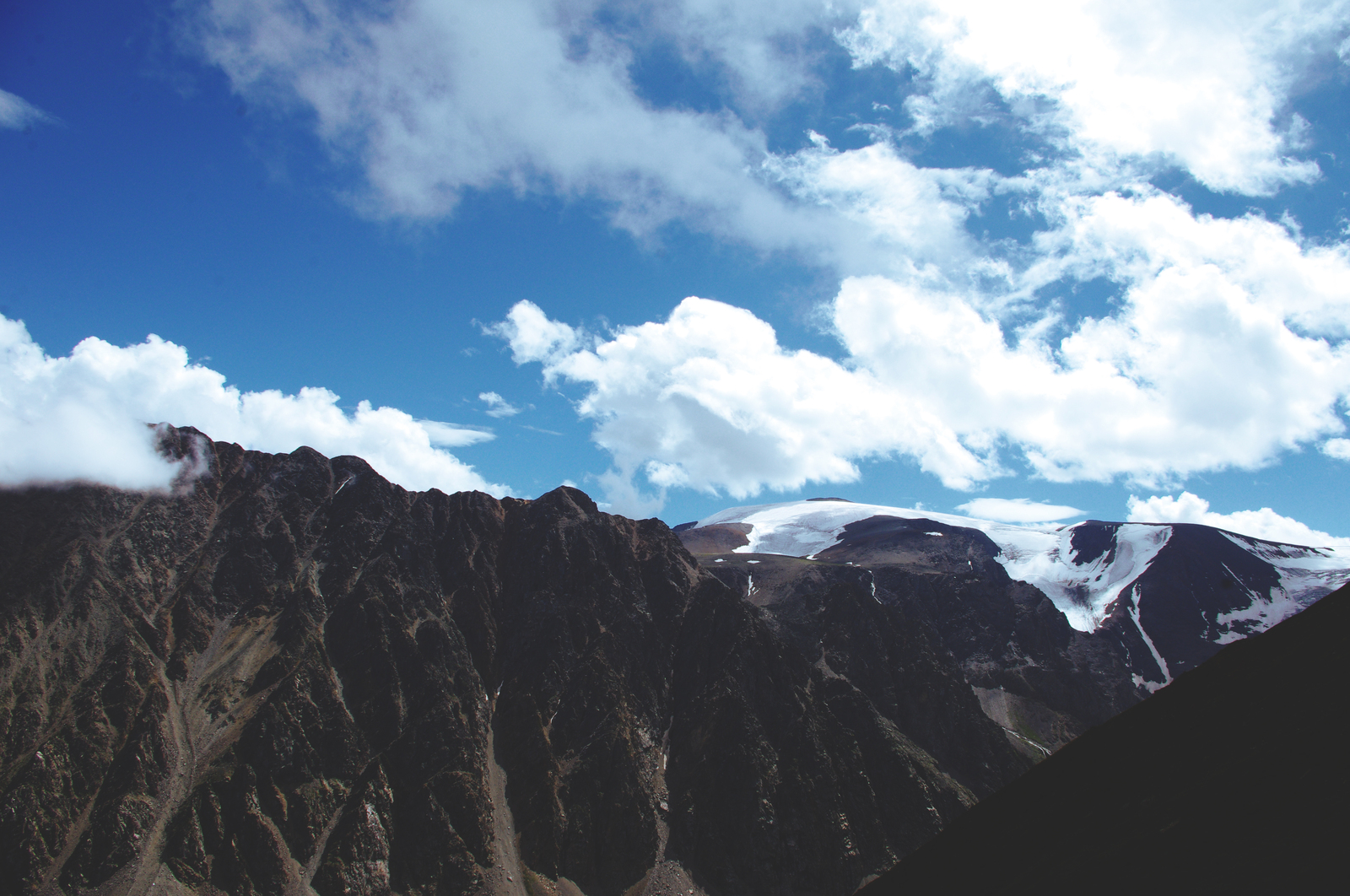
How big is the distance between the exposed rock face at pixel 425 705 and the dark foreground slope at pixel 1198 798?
103 meters

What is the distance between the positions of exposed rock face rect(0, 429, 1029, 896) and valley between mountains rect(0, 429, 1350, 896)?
476 millimetres

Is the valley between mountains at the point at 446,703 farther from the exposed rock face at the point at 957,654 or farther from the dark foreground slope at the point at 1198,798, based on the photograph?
the dark foreground slope at the point at 1198,798

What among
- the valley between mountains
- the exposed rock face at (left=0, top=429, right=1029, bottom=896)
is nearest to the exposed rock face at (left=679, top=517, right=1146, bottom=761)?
the valley between mountains

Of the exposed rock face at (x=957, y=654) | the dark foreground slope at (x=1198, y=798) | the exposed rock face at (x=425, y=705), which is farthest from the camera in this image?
the exposed rock face at (x=957, y=654)

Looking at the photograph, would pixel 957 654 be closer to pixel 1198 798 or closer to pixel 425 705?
pixel 425 705

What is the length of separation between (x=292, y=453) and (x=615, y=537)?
79411 millimetres

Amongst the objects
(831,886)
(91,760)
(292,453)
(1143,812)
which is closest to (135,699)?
(91,760)

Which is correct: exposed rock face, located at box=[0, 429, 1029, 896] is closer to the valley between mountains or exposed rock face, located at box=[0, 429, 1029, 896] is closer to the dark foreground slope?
the valley between mountains

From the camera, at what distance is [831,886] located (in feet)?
345

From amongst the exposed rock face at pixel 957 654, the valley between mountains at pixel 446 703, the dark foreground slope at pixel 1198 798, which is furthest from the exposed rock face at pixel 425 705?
the dark foreground slope at pixel 1198 798

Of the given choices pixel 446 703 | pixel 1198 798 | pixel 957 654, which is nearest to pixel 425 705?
pixel 446 703

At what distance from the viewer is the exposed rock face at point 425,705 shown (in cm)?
9750

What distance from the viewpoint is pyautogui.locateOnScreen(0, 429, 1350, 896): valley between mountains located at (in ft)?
321

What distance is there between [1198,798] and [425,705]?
125887 mm
